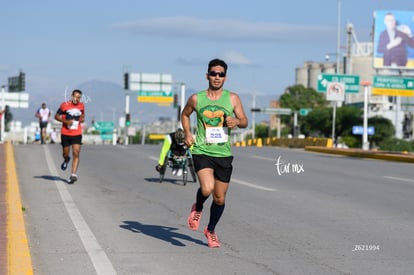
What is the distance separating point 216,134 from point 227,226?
260 centimetres

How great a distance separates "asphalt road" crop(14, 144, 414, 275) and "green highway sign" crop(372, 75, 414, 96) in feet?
121

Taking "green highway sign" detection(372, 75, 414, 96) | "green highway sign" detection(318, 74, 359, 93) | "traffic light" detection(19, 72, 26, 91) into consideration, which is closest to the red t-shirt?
"green highway sign" detection(372, 75, 414, 96)

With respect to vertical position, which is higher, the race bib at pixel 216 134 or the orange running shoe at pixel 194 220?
the race bib at pixel 216 134

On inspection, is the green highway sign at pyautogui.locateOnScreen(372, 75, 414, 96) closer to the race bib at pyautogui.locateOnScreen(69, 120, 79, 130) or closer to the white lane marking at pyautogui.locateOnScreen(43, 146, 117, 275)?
the race bib at pyautogui.locateOnScreen(69, 120, 79, 130)

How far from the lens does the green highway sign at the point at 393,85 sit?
56750 millimetres

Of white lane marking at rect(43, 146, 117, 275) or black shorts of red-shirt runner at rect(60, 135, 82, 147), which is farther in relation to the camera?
black shorts of red-shirt runner at rect(60, 135, 82, 147)

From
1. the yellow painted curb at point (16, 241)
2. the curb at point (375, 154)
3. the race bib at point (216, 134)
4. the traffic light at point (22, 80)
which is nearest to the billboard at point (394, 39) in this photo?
the curb at point (375, 154)

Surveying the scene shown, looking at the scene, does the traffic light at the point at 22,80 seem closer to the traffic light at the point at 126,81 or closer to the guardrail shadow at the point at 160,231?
the traffic light at the point at 126,81

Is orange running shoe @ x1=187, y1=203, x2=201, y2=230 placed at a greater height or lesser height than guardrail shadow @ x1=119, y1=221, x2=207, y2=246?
greater

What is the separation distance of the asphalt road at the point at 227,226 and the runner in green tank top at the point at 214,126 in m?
0.76

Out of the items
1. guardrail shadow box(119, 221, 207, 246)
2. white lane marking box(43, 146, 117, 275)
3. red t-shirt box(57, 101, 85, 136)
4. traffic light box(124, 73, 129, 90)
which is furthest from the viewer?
traffic light box(124, 73, 129, 90)

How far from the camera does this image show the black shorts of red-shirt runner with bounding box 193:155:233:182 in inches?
358

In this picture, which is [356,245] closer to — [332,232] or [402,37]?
[332,232]

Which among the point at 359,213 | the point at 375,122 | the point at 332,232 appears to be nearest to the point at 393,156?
the point at 359,213
